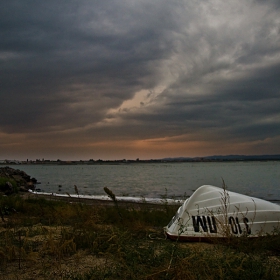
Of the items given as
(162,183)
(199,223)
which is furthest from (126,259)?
(162,183)

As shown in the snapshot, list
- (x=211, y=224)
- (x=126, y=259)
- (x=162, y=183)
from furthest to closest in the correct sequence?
1. (x=162, y=183)
2. (x=211, y=224)
3. (x=126, y=259)

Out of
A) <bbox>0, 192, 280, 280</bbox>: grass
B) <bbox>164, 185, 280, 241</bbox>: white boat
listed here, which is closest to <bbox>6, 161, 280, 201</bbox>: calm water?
<bbox>164, 185, 280, 241</bbox>: white boat

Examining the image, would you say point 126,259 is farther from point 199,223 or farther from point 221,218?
point 221,218

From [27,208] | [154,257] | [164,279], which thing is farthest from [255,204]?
[27,208]

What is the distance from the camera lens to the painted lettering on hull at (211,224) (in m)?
6.08

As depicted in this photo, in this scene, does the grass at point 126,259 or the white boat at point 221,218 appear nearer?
the grass at point 126,259

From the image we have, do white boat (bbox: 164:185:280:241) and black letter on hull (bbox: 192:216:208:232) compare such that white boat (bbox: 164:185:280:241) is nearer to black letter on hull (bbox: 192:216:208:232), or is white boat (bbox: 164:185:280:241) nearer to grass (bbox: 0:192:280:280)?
black letter on hull (bbox: 192:216:208:232)

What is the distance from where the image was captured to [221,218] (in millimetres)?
6250

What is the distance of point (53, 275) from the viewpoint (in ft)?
13.3

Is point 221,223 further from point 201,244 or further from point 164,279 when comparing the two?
point 164,279

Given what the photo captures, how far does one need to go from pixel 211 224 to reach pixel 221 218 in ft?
0.83

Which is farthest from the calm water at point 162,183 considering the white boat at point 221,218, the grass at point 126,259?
the grass at point 126,259

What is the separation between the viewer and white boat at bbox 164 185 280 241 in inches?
239

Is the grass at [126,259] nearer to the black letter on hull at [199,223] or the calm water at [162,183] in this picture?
the black letter on hull at [199,223]
